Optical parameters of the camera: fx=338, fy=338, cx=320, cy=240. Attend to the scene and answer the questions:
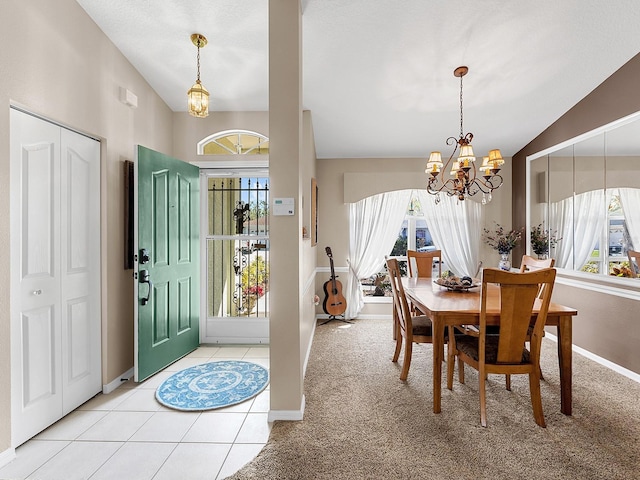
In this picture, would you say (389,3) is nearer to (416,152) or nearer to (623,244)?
(416,152)

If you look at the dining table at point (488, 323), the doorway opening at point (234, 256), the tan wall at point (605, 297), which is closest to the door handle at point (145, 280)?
the doorway opening at point (234, 256)

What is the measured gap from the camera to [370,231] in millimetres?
4828

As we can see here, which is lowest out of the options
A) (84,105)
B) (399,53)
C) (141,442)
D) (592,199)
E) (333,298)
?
(141,442)

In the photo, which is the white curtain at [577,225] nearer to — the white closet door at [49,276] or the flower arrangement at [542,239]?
the flower arrangement at [542,239]

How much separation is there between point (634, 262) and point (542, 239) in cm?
121

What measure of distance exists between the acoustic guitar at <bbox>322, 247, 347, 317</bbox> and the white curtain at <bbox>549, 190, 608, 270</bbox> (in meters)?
2.66

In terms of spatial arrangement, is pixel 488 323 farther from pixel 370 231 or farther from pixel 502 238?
pixel 502 238

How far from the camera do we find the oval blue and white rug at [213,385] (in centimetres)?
249

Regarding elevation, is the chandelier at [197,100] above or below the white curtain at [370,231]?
above

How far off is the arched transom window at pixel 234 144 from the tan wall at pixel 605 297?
337 centimetres

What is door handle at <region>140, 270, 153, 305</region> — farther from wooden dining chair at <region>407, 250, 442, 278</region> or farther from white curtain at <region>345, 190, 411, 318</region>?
wooden dining chair at <region>407, 250, 442, 278</region>

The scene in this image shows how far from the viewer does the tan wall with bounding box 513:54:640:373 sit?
9.75 feet

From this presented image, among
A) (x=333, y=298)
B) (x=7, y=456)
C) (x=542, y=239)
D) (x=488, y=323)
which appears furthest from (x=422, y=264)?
Answer: (x=7, y=456)

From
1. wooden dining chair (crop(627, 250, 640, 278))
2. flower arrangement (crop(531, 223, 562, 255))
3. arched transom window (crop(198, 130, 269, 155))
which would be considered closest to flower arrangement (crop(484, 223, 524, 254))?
flower arrangement (crop(531, 223, 562, 255))
